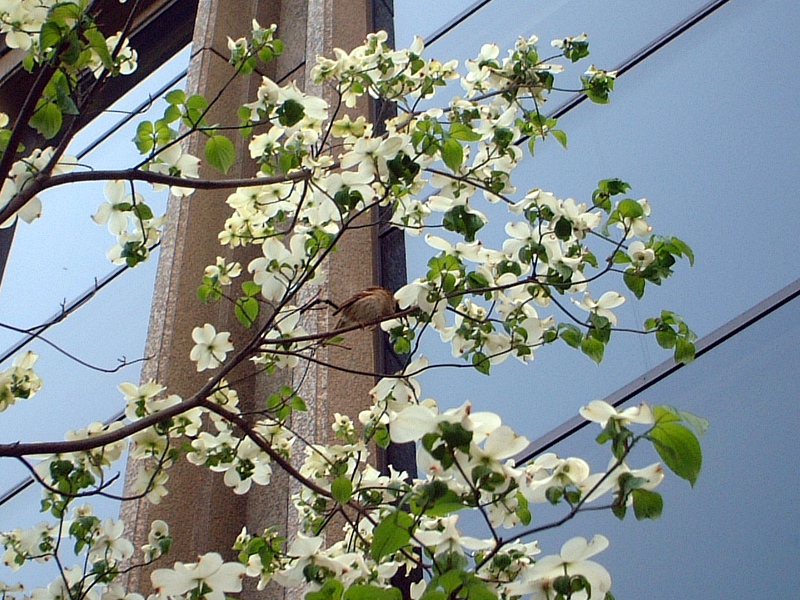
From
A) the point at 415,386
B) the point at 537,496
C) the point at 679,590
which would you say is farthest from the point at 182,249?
the point at 537,496

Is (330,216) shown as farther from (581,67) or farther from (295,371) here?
(581,67)

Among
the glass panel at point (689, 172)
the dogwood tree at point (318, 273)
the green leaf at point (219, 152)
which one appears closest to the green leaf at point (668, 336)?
the dogwood tree at point (318, 273)

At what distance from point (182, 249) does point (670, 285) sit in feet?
4.63

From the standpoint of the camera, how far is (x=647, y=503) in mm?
784

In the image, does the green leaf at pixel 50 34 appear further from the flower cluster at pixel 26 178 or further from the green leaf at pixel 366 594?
the green leaf at pixel 366 594

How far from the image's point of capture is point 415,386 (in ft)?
4.67

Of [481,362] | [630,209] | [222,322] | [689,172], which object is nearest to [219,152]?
[481,362]

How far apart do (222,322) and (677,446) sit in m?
1.97

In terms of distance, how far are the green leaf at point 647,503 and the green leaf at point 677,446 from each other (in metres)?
0.07

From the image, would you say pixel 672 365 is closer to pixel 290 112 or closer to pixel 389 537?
pixel 290 112

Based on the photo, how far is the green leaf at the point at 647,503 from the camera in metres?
0.78

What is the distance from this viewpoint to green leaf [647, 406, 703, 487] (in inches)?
28.1

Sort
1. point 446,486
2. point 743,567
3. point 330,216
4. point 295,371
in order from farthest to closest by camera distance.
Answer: point 295,371
point 743,567
point 330,216
point 446,486

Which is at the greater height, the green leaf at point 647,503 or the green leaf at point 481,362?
the green leaf at point 481,362
